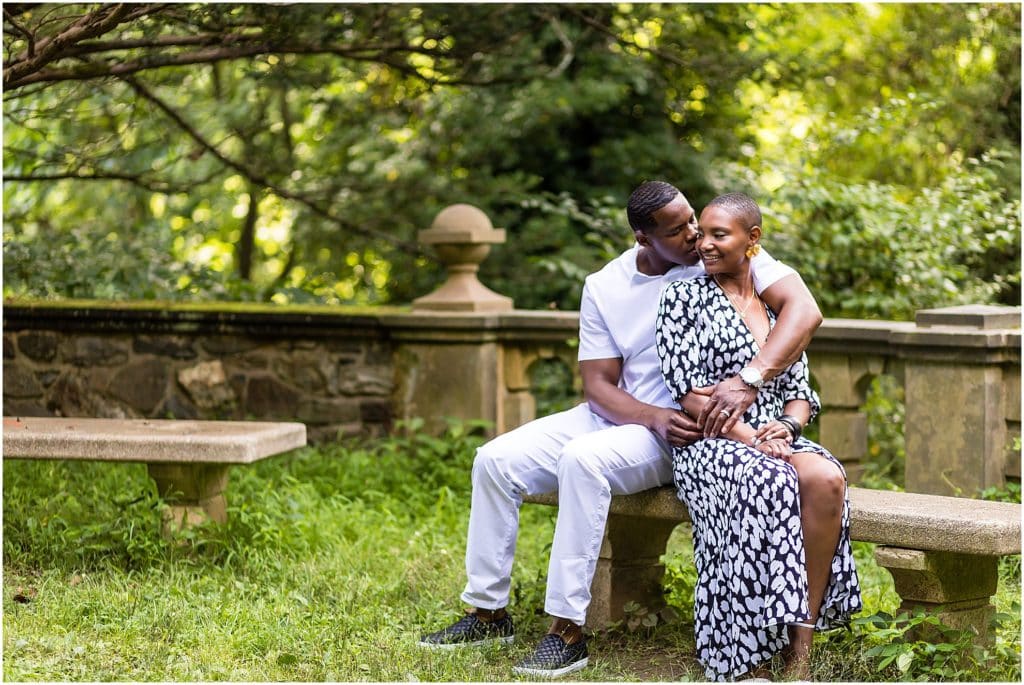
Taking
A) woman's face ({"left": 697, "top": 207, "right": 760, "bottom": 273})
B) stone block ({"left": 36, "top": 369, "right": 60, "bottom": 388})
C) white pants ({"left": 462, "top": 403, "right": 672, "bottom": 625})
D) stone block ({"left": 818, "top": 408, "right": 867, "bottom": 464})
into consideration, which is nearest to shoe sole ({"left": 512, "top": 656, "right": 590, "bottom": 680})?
white pants ({"left": 462, "top": 403, "right": 672, "bottom": 625})

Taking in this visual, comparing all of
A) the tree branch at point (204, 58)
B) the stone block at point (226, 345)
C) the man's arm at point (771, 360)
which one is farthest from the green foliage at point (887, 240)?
the man's arm at point (771, 360)

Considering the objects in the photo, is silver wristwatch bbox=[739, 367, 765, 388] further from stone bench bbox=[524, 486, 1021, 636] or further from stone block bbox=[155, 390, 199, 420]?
stone block bbox=[155, 390, 199, 420]

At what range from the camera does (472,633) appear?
3826 millimetres

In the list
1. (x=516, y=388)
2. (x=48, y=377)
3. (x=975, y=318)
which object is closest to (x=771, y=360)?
(x=975, y=318)

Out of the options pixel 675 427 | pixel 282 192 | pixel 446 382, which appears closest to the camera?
pixel 675 427

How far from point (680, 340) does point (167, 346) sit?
3.73 metres

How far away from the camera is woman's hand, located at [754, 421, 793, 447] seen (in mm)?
3504

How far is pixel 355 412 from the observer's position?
21.4 ft

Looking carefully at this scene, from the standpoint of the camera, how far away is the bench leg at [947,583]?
3350 millimetres

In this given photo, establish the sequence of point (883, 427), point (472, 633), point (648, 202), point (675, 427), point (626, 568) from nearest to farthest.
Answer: point (675, 427) → point (648, 202) → point (472, 633) → point (626, 568) → point (883, 427)

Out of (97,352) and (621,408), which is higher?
(621,408)

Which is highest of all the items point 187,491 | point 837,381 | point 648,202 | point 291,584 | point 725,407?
point 648,202

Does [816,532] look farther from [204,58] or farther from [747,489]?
[204,58]

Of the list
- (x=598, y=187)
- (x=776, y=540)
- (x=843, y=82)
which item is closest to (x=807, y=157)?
(x=598, y=187)
